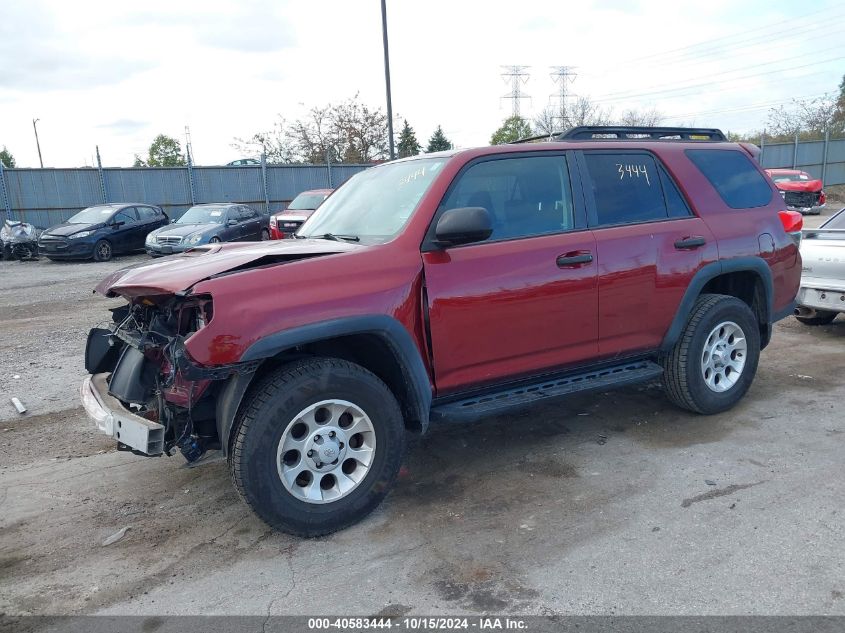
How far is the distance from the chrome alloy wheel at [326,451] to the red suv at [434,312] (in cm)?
1

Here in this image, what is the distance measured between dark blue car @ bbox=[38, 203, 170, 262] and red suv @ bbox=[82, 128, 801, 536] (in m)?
14.5

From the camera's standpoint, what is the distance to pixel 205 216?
16.9m

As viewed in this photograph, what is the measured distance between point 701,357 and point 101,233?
1644 cm

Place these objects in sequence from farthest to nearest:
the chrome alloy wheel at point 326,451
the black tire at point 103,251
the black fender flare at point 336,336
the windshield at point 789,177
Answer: the windshield at point 789,177 < the black tire at point 103,251 < the chrome alloy wheel at point 326,451 < the black fender flare at point 336,336

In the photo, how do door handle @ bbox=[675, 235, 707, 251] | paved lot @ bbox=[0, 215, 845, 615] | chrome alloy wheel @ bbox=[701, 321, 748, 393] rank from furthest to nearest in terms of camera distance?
chrome alloy wheel @ bbox=[701, 321, 748, 393] → door handle @ bbox=[675, 235, 707, 251] → paved lot @ bbox=[0, 215, 845, 615]

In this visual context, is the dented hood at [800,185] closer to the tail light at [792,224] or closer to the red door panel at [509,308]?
the tail light at [792,224]

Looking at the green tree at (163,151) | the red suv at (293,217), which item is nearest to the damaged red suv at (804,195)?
the red suv at (293,217)

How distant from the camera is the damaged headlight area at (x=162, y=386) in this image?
3.08 m

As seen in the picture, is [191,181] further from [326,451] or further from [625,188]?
[326,451]

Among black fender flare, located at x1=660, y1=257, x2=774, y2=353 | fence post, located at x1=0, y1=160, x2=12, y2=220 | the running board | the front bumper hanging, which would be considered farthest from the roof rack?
fence post, located at x1=0, y1=160, x2=12, y2=220

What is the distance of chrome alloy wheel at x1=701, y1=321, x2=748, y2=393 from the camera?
4680mm

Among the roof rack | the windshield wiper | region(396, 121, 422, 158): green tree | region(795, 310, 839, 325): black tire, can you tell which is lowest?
region(795, 310, 839, 325): black tire

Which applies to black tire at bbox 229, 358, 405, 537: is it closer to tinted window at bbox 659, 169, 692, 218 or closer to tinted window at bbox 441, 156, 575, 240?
tinted window at bbox 441, 156, 575, 240

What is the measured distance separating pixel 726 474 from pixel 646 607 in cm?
150
